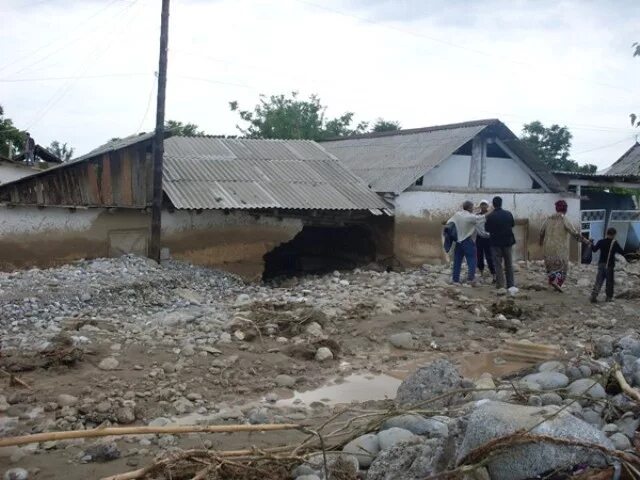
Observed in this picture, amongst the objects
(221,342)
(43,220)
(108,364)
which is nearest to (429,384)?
(221,342)

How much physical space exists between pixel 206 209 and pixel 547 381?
26.4ft

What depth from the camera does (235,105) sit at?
2584cm

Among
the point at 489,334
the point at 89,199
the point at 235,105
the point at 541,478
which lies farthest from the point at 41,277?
the point at 235,105

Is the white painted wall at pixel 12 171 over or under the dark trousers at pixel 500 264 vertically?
over

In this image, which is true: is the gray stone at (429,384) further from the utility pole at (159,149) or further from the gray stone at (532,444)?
the utility pole at (159,149)

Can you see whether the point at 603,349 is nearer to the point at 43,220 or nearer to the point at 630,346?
the point at 630,346

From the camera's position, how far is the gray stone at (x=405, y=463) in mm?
3053

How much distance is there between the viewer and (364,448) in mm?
3637

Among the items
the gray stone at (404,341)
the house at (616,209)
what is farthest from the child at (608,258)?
the house at (616,209)

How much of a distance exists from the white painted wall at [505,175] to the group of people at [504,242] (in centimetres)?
434

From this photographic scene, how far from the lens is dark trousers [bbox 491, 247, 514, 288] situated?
32.5ft

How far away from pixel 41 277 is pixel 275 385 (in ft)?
15.4

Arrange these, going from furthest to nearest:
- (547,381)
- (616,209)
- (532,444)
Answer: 1. (616,209)
2. (547,381)
3. (532,444)

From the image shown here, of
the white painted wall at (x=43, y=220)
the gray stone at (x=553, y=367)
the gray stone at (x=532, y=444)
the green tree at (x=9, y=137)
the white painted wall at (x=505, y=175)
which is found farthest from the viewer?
the green tree at (x=9, y=137)
